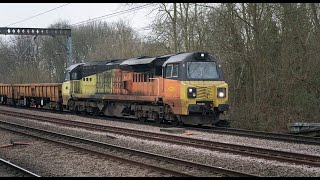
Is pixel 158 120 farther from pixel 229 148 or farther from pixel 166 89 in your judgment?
pixel 229 148

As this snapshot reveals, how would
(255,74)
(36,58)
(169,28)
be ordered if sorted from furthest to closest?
(36,58)
(169,28)
(255,74)

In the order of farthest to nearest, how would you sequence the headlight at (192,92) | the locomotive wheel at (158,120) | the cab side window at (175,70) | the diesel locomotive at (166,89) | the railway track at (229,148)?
the locomotive wheel at (158,120)
the cab side window at (175,70)
the diesel locomotive at (166,89)
the headlight at (192,92)
the railway track at (229,148)

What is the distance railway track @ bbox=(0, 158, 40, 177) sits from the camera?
9.31 metres

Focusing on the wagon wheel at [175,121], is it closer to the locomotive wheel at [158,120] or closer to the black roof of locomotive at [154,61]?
the locomotive wheel at [158,120]

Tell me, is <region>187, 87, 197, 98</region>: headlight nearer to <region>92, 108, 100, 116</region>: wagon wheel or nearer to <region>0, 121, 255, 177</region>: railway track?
<region>0, 121, 255, 177</region>: railway track

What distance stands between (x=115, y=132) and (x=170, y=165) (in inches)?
275

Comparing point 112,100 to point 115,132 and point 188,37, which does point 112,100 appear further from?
point 188,37

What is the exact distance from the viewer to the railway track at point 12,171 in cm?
931

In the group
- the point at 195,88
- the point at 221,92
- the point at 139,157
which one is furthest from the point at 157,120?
the point at 139,157

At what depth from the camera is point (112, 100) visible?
23.2 metres

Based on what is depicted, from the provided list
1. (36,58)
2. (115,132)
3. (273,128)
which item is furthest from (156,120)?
(36,58)

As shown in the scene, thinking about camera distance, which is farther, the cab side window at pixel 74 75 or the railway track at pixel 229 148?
the cab side window at pixel 74 75

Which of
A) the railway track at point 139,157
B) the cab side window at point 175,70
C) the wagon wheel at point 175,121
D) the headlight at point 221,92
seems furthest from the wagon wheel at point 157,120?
the railway track at point 139,157

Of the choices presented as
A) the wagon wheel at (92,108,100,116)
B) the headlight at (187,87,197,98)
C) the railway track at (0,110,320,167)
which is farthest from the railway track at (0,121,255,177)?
the wagon wheel at (92,108,100,116)
